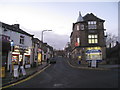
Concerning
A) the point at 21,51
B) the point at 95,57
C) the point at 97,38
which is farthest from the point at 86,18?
the point at 21,51

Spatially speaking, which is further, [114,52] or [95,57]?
[114,52]

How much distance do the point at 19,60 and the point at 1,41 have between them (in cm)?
595

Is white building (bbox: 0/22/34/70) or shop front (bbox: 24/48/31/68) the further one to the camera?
shop front (bbox: 24/48/31/68)

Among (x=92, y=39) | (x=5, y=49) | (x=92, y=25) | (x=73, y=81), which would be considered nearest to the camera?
(x=73, y=81)

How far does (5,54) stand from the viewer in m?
18.2

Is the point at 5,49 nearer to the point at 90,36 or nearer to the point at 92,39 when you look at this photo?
the point at 90,36

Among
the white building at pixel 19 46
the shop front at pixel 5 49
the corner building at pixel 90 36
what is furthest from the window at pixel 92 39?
the shop front at pixel 5 49

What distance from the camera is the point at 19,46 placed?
2150 cm

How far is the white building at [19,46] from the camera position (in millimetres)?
19016

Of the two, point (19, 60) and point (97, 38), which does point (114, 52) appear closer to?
point (97, 38)

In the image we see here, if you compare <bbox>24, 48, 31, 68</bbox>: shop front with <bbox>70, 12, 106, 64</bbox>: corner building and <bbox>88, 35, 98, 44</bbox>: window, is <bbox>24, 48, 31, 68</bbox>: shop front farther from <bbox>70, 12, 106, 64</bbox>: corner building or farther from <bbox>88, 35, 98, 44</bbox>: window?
<bbox>88, 35, 98, 44</bbox>: window

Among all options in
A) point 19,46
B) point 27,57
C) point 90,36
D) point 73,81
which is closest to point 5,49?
point 19,46

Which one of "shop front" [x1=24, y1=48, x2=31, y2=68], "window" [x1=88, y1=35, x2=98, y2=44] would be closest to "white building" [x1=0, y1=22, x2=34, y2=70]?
"shop front" [x1=24, y1=48, x2=31, y2=68]

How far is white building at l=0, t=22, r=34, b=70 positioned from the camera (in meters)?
19.0
